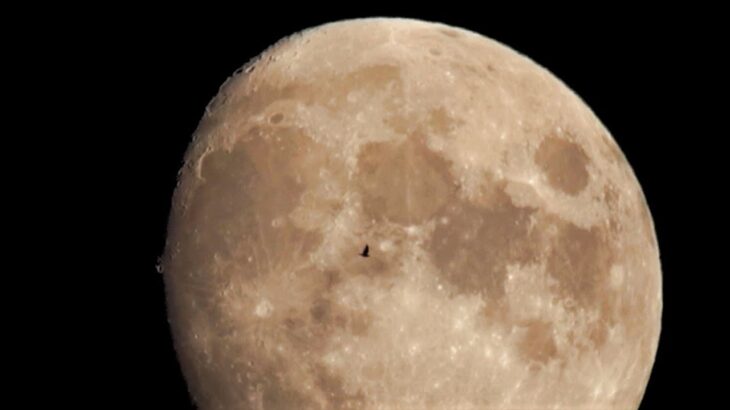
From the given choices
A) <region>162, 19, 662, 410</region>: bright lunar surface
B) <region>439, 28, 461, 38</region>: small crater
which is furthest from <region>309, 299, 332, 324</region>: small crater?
<region>439, 28, 461, 38</region>: small crater

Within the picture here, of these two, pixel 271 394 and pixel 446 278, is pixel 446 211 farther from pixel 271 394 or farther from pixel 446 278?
pixel 271 394

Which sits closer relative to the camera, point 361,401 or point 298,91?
point 361,401

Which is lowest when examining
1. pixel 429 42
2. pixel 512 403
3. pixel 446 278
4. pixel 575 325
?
pixel 512 403

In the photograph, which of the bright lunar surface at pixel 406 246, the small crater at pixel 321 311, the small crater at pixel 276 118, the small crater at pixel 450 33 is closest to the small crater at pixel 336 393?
the bright lunar surface at pixel 406 246

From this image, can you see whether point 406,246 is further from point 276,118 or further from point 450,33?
point 450,33

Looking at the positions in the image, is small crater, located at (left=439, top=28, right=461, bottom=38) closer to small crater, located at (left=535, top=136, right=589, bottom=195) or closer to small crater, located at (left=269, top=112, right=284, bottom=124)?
small crater, located at (left=535, top=136, right=589, bottom=195)

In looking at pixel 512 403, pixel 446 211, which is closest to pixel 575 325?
pixel 512 403

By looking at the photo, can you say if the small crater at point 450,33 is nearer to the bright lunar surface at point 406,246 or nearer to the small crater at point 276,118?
the bright lunar surface at point 406,246
